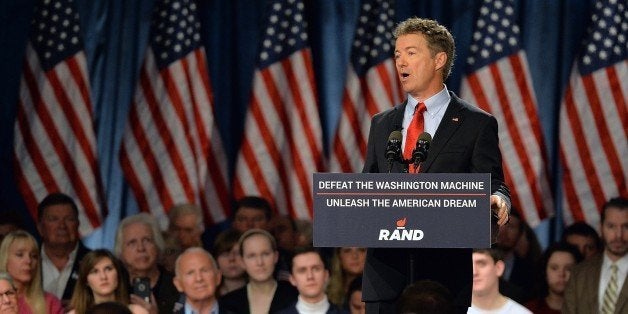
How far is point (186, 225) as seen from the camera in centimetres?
Result: 838

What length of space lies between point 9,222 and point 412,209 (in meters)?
4.96

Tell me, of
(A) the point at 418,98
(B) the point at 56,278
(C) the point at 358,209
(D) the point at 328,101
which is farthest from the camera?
(D) the point at 328,101

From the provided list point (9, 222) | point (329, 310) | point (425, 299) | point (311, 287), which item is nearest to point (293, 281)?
point (311, 287)

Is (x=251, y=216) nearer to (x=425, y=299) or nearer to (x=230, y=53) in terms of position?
(x=230, y=53)

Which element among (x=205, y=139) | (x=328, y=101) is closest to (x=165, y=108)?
(x=205, y=139)

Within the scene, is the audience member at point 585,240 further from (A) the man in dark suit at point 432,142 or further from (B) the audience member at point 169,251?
(A) the man in dark suit at point 432,142

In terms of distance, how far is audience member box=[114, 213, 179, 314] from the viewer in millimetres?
7246

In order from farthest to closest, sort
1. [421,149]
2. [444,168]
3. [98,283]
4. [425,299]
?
[98,283], [425,299], [444,168], [421,149]

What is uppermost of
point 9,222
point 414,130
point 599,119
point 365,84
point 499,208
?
point 365,84

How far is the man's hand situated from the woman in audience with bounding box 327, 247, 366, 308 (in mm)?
4008

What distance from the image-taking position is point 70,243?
7789mm

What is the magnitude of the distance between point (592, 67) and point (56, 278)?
4030 mm

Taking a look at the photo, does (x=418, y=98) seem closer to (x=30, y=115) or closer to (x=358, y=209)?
(x=358, y=209)

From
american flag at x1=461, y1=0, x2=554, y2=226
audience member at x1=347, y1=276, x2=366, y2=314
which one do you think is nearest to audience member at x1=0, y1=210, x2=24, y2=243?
audience member at x1=347, y1=276, x2=366, y2=314
